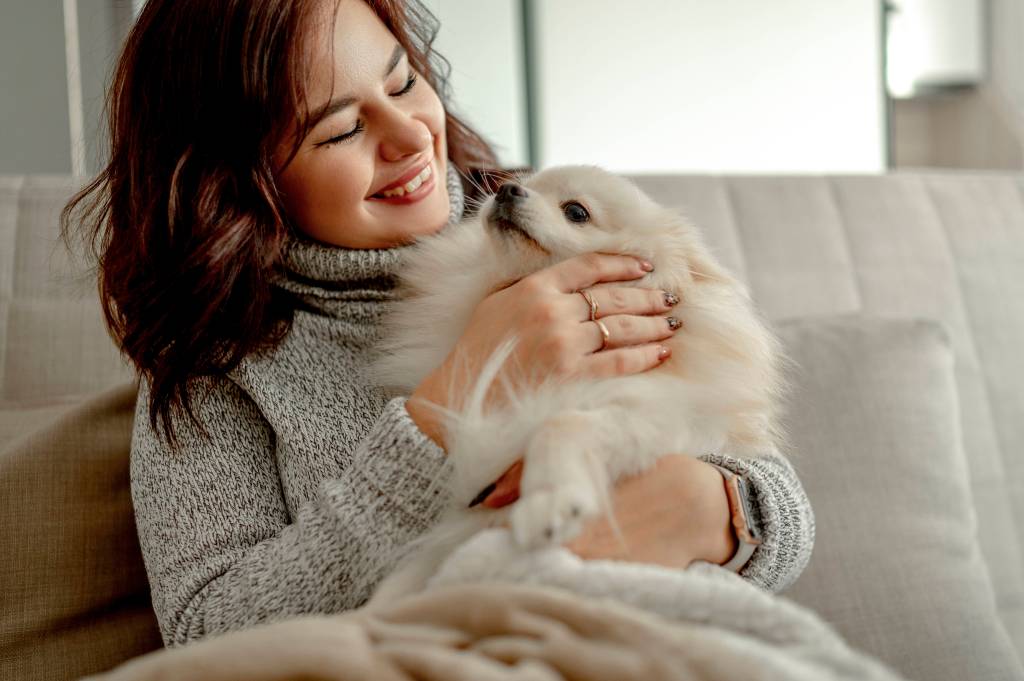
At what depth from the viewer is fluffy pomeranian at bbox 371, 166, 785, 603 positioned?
2.81ft

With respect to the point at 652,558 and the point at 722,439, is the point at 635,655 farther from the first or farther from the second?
the point at 722,439

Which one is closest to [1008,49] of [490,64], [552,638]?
[490,64]

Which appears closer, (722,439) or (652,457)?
(652,457)

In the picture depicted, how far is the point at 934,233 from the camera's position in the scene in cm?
185

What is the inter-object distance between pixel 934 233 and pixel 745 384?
1.04m

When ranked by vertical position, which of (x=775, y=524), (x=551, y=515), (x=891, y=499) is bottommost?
(x=891, y=499)

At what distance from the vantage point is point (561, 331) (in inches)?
38.9

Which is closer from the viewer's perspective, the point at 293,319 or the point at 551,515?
the point at 551,515

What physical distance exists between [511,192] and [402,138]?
19cm

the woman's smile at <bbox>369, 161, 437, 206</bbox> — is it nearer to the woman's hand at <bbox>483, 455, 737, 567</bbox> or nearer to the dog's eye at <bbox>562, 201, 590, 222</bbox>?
the dog's eye at <bbox>562, 201, 590, 222</bbox>

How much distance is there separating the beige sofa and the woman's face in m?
0.41

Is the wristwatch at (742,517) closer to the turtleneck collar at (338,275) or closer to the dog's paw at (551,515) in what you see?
the dog's paw at (551,515)

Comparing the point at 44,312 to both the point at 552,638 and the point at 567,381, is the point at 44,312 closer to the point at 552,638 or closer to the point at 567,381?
the point at 567,381

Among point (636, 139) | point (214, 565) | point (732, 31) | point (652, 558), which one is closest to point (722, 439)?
point (652, 558)
